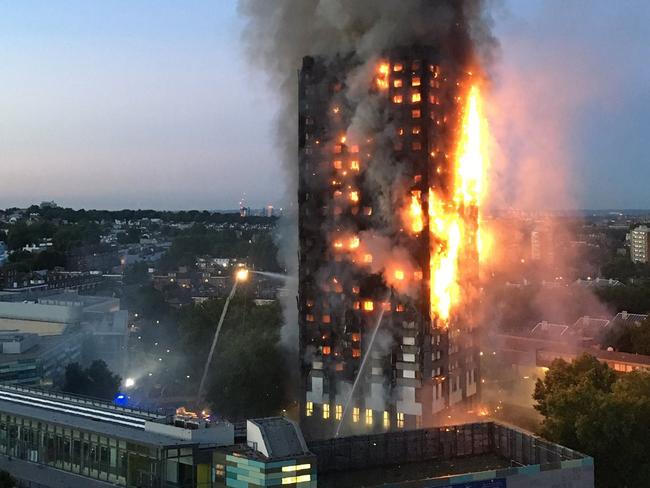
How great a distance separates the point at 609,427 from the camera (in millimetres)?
38562

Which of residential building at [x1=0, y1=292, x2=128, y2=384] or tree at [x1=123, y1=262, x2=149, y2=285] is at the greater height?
tree at [x1=123, y1=262, x2=149, y2=285]

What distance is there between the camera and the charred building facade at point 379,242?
4847 centimetres

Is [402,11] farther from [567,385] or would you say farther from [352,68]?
[567,385]

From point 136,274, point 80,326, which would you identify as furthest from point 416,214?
point 136,274

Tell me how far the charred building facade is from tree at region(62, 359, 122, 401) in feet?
46.1

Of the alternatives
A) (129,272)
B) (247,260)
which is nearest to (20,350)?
(129,272)

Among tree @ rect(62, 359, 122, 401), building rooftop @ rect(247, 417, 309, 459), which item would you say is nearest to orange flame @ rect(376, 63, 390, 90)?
tree @ rect(62, 359, 122, 401)

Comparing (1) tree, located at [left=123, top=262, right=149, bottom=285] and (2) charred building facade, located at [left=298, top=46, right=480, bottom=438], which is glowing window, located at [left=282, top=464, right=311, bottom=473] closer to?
(2) charred building facade, located at [left=298, top=46, right=480, bottom=438]

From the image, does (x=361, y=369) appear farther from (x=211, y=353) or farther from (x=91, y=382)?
(x=211, y=353)

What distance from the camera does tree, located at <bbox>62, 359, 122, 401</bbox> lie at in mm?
54000

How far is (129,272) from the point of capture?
404 feet

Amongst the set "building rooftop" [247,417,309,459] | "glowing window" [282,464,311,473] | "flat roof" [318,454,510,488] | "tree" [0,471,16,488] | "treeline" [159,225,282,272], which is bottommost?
"flat roof" [318,454,510,488]

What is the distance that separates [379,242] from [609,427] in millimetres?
17310

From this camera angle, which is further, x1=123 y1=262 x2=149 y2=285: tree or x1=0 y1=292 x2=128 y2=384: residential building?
x1=123 y1=262 x2=149 y2=285: tree
